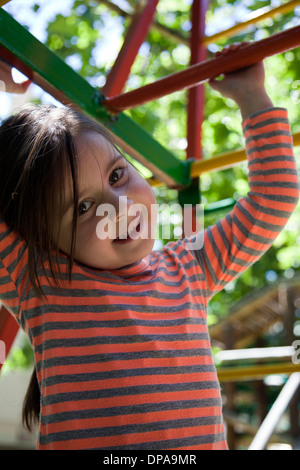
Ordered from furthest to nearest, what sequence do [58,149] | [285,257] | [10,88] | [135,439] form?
[285,257], [10,88], [58,149], [135,439]

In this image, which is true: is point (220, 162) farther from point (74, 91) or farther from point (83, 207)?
point (83, 207)

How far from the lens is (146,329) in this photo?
2.54 ft

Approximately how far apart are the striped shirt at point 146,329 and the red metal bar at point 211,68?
0.31ft

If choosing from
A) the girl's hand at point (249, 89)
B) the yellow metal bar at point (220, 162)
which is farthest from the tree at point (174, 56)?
the girl's hand at point (249, 89)

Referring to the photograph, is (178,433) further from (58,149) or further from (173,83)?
(173,83)

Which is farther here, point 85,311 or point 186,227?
point 186,227

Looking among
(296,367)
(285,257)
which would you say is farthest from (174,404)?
(285,257)

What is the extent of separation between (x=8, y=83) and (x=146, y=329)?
472 mm

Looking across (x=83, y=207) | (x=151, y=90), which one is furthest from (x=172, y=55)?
(x=83, y=207)

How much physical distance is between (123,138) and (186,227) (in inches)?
10.7

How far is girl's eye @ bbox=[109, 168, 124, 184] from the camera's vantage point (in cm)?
83

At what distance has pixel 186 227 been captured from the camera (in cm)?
125

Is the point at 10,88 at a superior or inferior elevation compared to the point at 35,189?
superior

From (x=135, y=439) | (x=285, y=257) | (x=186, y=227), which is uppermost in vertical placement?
(x=285, y=257)
